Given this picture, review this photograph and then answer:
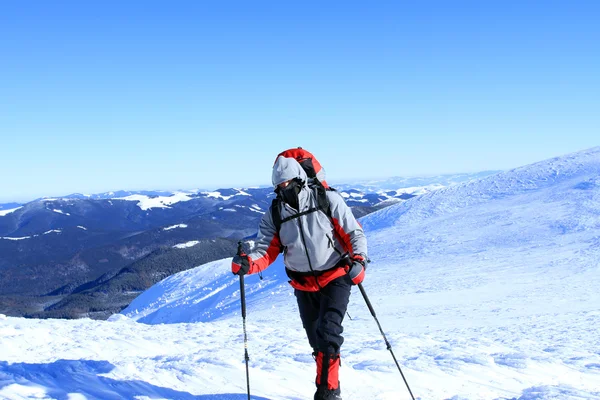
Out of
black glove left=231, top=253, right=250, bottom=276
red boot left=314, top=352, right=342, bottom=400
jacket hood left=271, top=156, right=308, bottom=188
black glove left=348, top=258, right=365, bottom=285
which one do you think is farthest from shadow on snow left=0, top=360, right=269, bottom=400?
jacket hood left=271, top=156, right=308, bottom=188

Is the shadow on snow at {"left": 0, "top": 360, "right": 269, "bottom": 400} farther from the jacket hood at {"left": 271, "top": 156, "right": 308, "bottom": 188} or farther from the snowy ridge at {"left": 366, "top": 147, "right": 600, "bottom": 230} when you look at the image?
the snowy ridge at {"left": 366, "top": 147, "right": 600, "bottom": 230}

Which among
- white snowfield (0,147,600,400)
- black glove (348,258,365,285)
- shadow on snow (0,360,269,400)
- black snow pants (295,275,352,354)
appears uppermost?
black glove (348,258,365,285)

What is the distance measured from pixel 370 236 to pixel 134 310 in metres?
18.8

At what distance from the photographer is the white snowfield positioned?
217 inches

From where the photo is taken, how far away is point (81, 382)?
558 centimetres

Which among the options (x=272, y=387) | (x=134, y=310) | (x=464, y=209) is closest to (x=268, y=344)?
(x=272, y=387)

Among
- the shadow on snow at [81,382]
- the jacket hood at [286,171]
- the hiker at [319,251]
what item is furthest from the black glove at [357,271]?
the shadow on snow at [81,382]

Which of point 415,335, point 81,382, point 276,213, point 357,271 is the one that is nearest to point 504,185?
point 415,335

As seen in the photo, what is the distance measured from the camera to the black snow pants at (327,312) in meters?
4.48

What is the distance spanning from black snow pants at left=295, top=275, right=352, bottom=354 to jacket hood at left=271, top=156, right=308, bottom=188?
3.62 feet

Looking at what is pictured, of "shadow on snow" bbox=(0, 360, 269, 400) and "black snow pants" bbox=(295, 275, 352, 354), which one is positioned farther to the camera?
"shadow on snow" bbox=(0, 360, 269, 400)

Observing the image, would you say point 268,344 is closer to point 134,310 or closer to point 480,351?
point 480,351

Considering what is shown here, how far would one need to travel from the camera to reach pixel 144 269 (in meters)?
117

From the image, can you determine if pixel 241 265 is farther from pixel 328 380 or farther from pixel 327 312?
pixel 328 380
